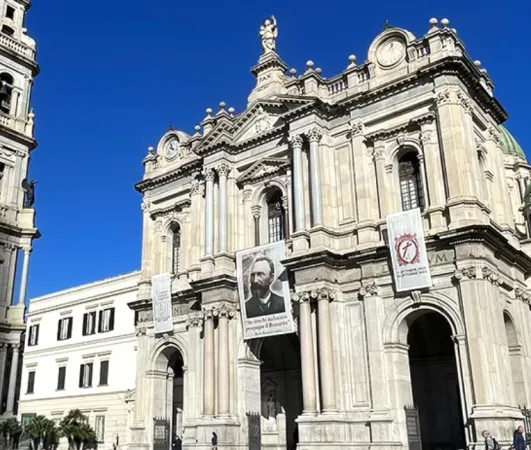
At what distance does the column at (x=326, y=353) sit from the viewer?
24.2m

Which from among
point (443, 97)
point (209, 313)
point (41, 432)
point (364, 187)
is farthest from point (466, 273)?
point (41, 432)

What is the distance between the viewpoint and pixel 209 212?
1216 inches

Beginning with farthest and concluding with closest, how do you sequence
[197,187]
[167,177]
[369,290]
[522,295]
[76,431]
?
[76,431] < [167,177] < [197,187] < [522,295] < [369,290]

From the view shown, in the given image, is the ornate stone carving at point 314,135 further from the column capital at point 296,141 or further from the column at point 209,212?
the column at point 209,212

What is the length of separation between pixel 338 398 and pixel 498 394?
593 cm

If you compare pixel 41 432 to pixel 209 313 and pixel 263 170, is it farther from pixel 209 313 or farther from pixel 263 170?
pixel 263 170

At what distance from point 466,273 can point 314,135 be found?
9.01 m

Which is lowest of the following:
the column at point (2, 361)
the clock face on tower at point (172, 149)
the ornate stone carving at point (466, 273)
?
the column at point (2, 361)

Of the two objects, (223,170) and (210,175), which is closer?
(223,170)

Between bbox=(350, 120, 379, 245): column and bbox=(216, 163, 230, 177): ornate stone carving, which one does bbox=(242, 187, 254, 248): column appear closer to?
bbox=(216, 163, 230, 177): ornate stone carving

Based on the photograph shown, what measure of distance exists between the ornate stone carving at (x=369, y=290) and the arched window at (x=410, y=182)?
11.9 ft

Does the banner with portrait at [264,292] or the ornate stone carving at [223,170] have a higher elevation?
the ornate stone carving at [223,170]

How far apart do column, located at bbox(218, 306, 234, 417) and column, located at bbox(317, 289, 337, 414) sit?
4989 millimetres

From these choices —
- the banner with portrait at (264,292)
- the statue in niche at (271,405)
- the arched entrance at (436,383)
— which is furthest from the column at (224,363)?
the arched entrance at (436,383)
